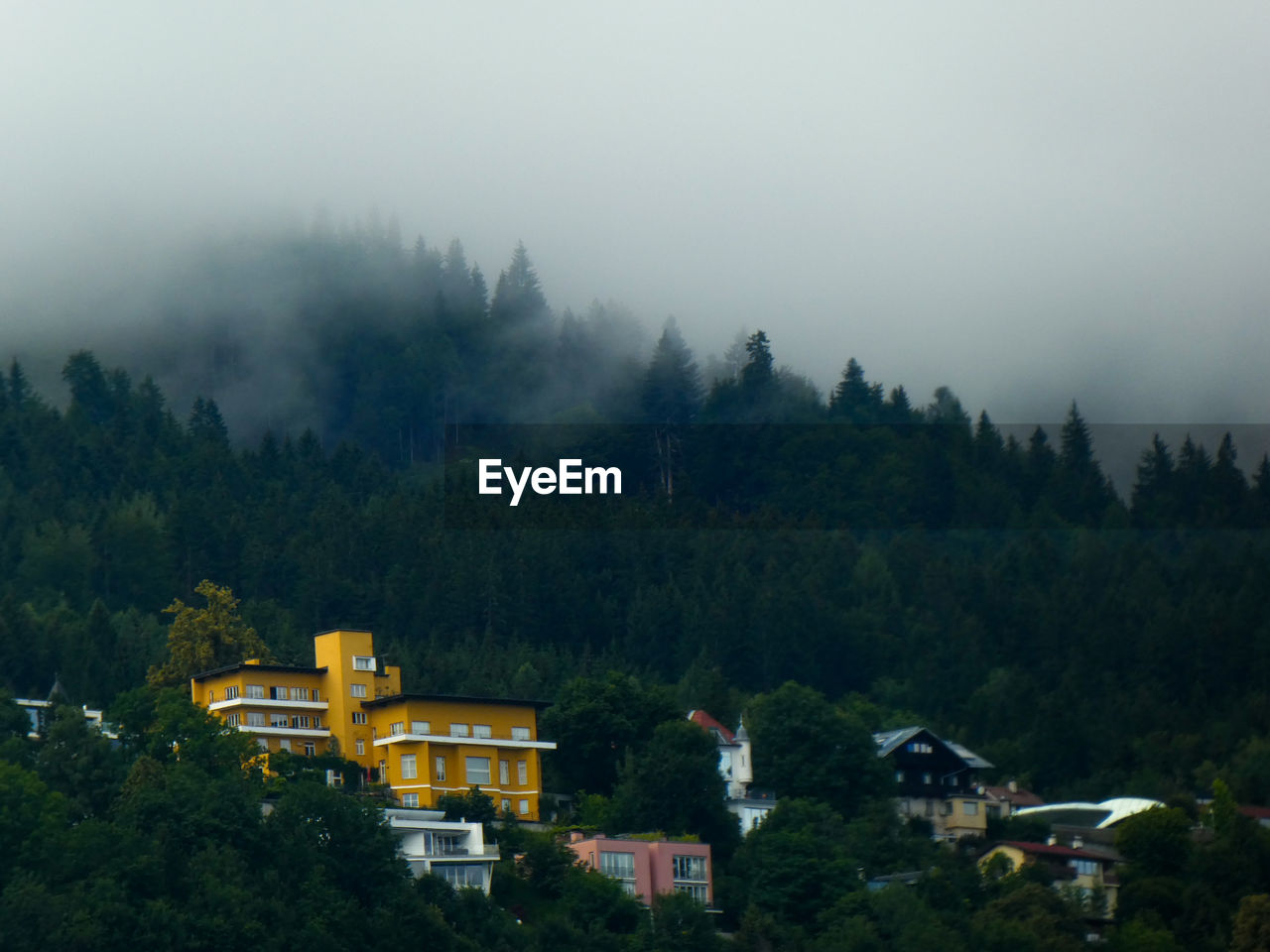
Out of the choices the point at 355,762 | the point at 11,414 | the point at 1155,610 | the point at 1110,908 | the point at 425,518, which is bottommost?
the point at 1110,908

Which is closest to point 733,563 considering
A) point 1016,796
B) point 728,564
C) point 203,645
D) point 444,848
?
point 728,564

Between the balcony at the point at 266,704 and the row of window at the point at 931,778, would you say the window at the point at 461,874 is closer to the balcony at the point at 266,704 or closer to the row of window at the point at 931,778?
the balcony at the point at 266,704

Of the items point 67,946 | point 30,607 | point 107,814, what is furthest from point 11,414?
point 67,946

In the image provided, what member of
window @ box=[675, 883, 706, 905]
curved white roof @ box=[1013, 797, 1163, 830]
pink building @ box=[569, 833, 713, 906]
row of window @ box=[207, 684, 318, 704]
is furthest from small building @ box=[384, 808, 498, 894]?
curved white roof @ box=[1013, 797, 1163, 830]

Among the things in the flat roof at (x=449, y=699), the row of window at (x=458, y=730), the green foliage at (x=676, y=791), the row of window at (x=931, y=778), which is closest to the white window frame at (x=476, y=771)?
the row of window at (x=458, y=730)

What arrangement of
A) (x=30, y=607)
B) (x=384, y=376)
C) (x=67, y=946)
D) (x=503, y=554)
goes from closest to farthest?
(x=67, y=946) → (x=30, y=607) → (x=503, y=554) → (x=384, y=376)

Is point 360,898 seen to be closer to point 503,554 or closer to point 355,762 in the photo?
point 355,762

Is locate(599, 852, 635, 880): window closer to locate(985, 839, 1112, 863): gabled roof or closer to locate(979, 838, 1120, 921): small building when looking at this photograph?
locate(979, 838, 1120, 921): small building
